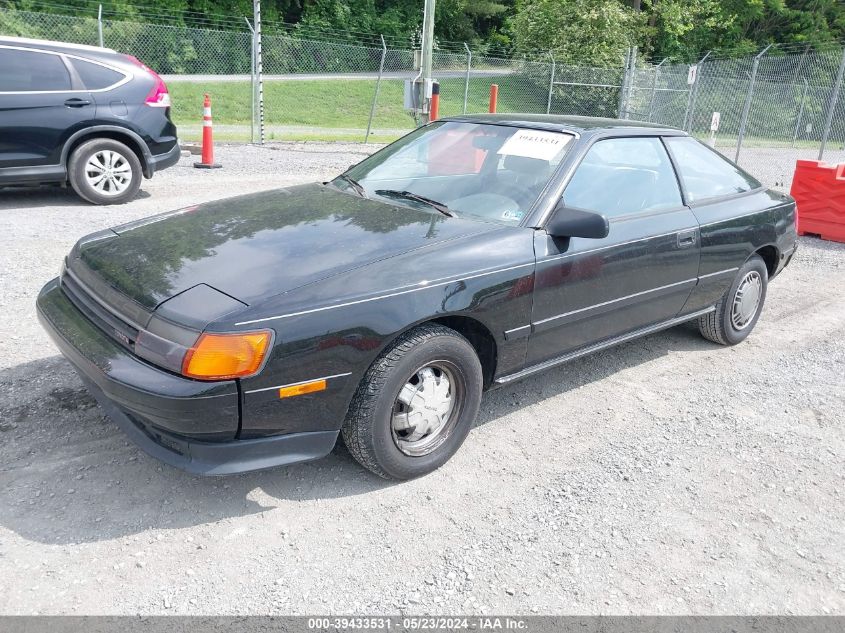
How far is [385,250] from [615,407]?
6.00 ft

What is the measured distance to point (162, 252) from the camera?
10.4 ft

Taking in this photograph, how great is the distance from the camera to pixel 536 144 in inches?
156

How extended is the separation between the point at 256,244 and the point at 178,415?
3.11ft

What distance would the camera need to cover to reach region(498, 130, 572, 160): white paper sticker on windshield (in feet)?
12.8

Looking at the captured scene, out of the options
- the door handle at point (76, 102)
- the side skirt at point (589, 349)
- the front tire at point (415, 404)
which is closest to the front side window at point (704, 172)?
the side skirt at point (589, 349)

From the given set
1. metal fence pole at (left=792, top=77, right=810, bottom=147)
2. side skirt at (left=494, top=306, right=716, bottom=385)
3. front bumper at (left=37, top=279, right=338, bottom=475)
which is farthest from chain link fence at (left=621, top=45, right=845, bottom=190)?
front bumper at (left=37, top=279, right=338, bottom=475)

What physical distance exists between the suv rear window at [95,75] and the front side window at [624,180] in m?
6.13

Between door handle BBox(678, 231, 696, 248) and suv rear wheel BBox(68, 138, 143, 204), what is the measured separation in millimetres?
6361

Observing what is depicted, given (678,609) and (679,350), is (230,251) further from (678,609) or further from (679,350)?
(679,350)

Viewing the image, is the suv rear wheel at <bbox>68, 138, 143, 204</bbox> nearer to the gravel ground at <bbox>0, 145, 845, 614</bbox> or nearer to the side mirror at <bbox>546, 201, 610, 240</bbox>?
the gravel ground at <bbox>0, 145, 845, 614</bbox>

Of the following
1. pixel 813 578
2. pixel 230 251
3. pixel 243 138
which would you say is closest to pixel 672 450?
pixel 813 578

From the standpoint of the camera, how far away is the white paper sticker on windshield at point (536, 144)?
389 cm

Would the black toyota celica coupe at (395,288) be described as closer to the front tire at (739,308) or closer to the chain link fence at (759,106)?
the front tire at (739,308)

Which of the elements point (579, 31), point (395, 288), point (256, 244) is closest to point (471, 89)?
point (579, 31)
